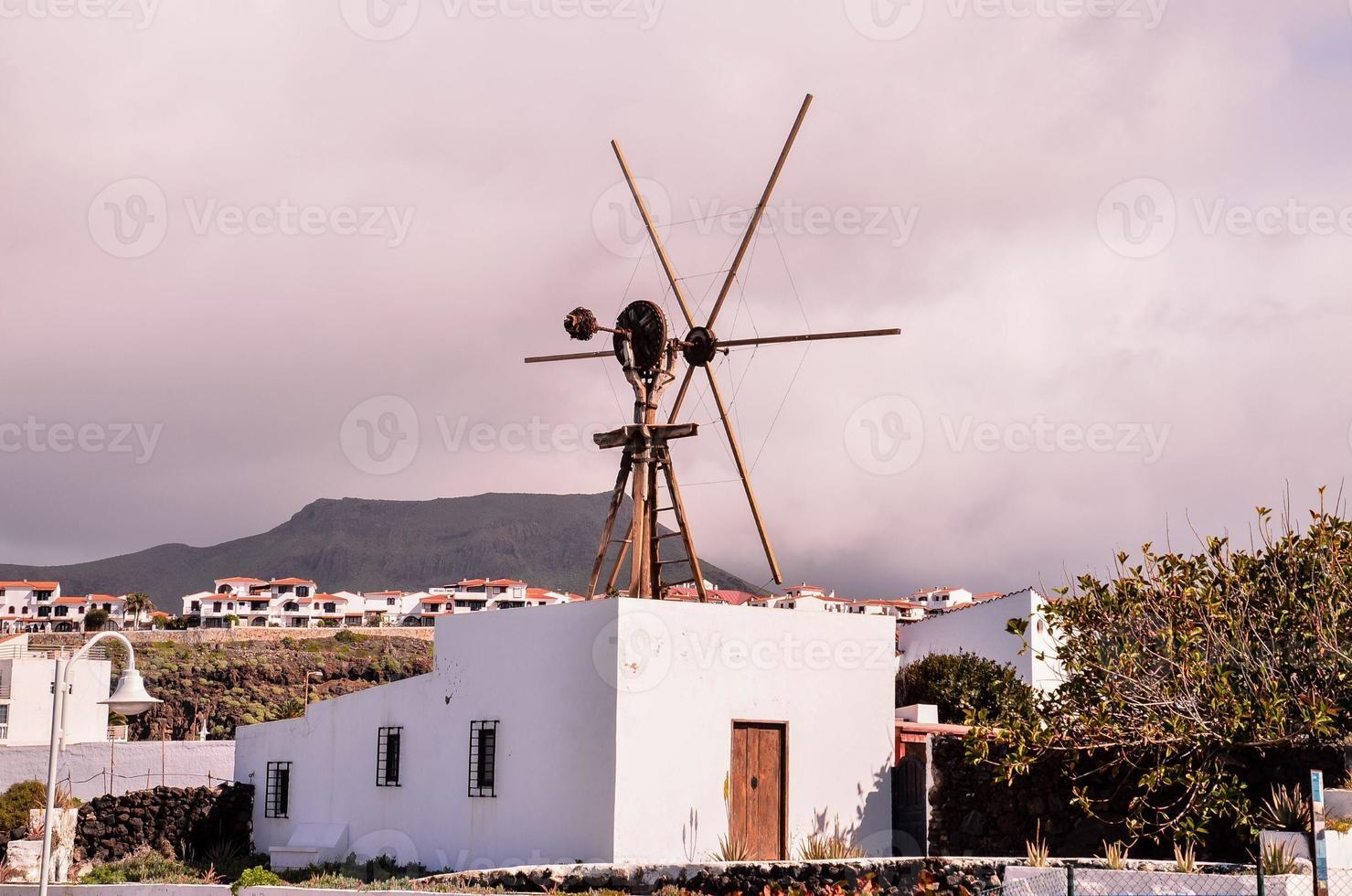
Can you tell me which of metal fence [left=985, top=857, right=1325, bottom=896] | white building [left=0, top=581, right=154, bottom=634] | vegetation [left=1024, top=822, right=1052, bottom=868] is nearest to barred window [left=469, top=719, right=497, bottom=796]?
vegetation [left=1024, top=822, right=1052, bottom=868]

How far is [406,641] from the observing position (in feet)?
278

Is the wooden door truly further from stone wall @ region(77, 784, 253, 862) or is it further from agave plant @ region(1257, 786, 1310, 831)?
stone wall @ region(77, 784, 253, 862)

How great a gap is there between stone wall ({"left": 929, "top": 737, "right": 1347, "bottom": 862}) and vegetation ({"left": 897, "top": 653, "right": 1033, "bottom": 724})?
5.09 metres

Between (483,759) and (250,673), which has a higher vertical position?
(250,673)

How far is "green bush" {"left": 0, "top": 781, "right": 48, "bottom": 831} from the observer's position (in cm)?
3262

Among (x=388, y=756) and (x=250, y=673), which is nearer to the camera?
(x=388, y=756)

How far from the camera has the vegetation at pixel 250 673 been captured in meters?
55.6

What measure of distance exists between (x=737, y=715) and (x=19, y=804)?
22792mm

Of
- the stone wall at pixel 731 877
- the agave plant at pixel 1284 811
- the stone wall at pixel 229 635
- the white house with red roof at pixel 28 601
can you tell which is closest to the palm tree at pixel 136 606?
the stone wall at pixel 229 635

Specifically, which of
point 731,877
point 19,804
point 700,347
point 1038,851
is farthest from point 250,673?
point 1038,851

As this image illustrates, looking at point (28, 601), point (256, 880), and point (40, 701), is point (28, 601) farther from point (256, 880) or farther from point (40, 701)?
point (256, 880)

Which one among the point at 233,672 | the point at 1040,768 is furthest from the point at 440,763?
the point at 233,672

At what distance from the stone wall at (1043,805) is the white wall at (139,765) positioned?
78.7ft

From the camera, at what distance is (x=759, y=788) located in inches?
751
